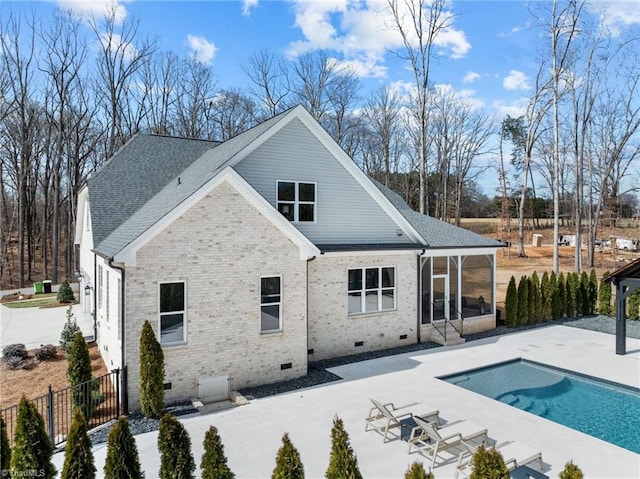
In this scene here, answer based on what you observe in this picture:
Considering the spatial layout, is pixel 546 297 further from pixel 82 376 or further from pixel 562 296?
pixel 82 376

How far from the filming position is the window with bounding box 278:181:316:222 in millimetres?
13797

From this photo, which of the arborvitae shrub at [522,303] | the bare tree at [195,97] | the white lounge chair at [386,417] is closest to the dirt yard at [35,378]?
the white lounge chair at [386,417]

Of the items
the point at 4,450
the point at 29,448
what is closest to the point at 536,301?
the point at 29,448

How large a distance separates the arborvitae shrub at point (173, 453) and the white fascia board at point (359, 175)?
10597 millimetres

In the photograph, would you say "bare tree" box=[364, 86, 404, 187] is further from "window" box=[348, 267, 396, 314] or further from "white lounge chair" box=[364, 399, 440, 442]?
"white lounge chair" box=[364, 399, 440, 442]

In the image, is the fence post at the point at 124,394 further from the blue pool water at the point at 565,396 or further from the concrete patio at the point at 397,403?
the blue pool water at the point at 565,396

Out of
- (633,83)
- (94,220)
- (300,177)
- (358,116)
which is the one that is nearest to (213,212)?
(300,177)

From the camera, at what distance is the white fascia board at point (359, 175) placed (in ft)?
46.5

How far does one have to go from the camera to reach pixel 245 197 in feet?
36.3

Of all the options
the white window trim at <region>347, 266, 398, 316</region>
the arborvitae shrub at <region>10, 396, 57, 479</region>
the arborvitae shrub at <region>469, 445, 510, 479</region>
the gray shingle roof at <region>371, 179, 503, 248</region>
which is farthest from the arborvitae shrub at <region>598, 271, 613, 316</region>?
the arborvitae shrub at <region>10, 396, 57, 479</region>

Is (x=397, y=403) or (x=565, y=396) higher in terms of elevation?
(x=397, y=403)

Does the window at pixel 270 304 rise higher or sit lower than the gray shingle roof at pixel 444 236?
lower

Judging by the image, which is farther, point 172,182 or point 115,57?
point 115,57

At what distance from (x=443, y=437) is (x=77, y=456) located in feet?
20.2
